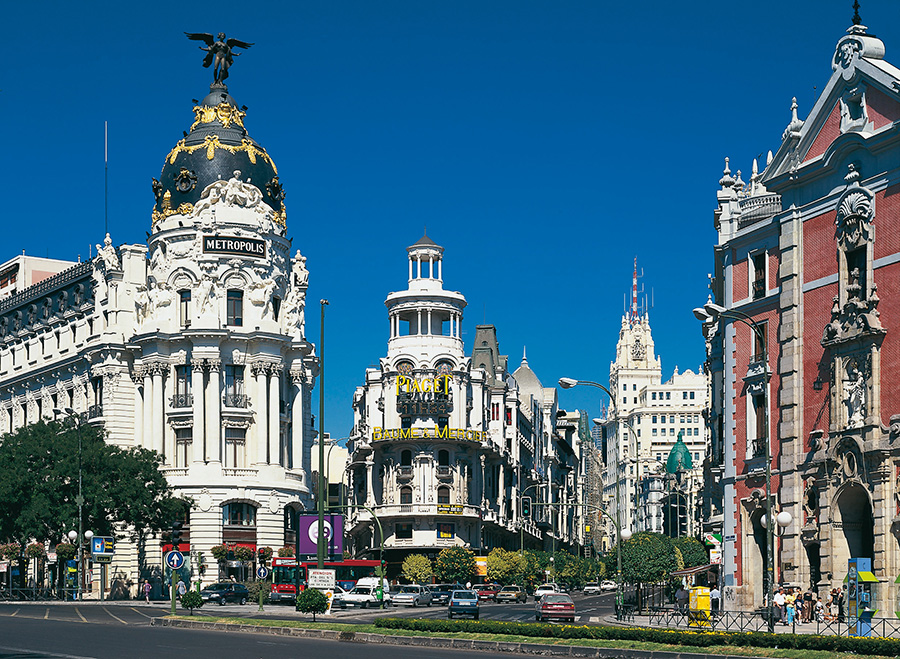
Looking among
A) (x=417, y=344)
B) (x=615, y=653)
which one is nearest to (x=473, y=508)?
(x=417, y=344)

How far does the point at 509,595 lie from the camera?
105 meters

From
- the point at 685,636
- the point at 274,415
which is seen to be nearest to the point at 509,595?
the point at 274,415

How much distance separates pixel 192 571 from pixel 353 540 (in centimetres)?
3889

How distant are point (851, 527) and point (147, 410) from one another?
61.4m

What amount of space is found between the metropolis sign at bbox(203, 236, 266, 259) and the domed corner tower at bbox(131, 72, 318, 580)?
96 millimetres

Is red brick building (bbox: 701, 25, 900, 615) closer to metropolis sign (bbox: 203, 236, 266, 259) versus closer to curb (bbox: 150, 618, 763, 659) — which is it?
curb (bbox: 150, 618, 763, 659)

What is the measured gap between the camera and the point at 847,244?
59.6m

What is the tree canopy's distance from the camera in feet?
288

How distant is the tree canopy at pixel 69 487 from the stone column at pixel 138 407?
32.1 feet

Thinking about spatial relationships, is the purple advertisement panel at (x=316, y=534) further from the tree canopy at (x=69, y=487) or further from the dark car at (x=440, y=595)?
the tree canopy at (x=69, y=487)

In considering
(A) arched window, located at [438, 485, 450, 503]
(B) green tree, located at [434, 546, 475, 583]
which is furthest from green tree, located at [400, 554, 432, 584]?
(A) arched window, located at [438, 485, 450, 503]

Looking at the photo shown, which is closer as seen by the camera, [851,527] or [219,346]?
[851,527]

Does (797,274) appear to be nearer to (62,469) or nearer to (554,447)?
(62,469)

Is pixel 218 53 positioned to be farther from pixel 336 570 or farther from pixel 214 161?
pixel 336 570
